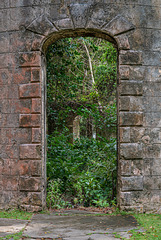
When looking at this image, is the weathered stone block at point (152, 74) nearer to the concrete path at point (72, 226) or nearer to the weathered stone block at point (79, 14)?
the weathered stone block at point (79, 14)

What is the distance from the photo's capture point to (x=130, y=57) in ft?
15.6

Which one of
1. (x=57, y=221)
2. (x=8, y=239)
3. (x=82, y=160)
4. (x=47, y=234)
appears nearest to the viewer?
(x=8, y=239)

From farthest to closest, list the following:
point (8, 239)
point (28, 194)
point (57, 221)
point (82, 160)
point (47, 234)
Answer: point (82, 160), point (28, 194), point (57, 221), point (47, 234), point (8, 239)

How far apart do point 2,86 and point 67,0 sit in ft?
6.64

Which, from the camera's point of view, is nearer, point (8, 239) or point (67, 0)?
point (8, 239)

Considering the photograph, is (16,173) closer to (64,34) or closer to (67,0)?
(64,34)

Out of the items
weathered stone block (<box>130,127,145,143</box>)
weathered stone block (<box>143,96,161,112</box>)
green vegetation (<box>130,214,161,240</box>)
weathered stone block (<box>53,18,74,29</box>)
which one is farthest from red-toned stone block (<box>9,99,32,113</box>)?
green vegetation (<box>130,214,161,240</box>)

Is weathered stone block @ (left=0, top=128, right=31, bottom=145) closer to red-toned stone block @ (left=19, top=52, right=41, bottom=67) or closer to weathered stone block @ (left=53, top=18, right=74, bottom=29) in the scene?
red-toned stone block @ (left=19, top=52, right=41, bottom=67)

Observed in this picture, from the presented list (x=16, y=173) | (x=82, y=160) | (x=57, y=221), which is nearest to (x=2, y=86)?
(x=16, y=173)

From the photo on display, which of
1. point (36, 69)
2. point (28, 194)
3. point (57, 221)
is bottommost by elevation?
point (57, 221)

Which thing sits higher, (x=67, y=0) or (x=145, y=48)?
(x=67, y=0)

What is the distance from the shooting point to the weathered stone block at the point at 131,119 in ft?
15.4

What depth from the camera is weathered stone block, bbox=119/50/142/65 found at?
4.75m

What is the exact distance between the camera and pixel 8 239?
10.8 ft
